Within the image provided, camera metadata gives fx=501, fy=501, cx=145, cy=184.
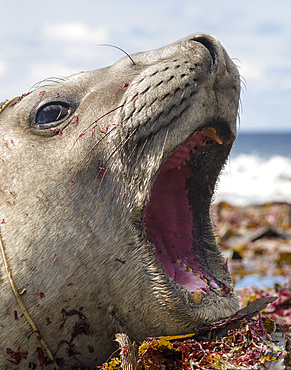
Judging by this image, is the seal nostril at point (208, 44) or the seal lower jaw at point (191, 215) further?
the seal lower jaw at point (191, 215)

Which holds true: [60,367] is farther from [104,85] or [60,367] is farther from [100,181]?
[104,85]

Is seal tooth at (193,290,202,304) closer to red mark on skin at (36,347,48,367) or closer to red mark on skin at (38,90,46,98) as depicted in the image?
red mark on skin at (36,347,48,367)

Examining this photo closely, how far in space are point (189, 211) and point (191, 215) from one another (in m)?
0.03

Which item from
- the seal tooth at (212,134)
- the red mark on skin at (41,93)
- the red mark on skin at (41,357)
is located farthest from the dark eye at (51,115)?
the red mark on skin at (41,357)

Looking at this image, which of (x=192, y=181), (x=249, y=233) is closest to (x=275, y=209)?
(x=249, y=233)

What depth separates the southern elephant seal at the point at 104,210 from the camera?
281cm

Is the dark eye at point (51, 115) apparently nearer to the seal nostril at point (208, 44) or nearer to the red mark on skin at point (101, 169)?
the red mark on skin at point (101, 169)

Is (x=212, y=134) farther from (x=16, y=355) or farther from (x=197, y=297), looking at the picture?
(x=16, y=355)

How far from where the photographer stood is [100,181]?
2967 mm

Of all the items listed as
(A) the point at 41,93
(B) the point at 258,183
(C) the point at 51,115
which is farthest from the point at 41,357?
(B) the point at 258,183

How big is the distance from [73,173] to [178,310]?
39.4 inches

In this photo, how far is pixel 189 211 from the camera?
3.50m

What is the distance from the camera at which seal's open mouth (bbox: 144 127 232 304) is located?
3270mm

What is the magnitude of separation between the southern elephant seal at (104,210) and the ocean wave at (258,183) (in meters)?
20.6
